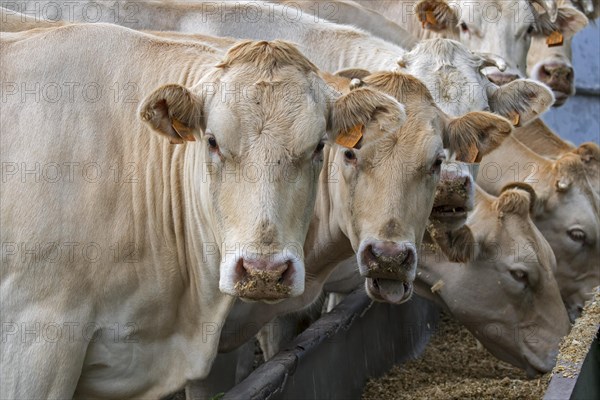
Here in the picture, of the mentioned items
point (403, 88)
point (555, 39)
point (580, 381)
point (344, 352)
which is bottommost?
point (344, 352)

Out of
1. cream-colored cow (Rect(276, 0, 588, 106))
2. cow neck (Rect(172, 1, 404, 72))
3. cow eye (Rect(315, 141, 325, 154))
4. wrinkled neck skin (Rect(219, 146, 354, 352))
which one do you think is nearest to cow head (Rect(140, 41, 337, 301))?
cow eye (Rect(315, 141, 325, 154))

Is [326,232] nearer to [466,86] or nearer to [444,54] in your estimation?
[466,86]

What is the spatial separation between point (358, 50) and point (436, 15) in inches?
71.1

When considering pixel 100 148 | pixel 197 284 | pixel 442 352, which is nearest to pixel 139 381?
pixel 197 284

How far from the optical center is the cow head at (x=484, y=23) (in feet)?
26.7

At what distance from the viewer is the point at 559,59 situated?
9.72m

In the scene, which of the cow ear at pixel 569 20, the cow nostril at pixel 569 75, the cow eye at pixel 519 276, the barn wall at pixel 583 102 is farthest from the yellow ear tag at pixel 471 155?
the barn wall at pixel 583 102

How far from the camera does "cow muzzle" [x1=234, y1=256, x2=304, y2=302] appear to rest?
4.04 m

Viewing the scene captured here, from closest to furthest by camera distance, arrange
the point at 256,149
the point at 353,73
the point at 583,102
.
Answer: the point at 256,149, the point at 353,73, the point at 583,102

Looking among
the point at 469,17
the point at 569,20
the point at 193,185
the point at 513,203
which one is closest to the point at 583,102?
the point at 569,20

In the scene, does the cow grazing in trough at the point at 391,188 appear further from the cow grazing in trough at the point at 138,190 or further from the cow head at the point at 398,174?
the cow grazing in trough at the point at 138,190

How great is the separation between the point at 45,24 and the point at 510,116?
2627 millimetres

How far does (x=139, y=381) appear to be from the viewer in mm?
4875

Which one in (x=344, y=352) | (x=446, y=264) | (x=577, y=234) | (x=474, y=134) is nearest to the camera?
(x=474, y=134)
